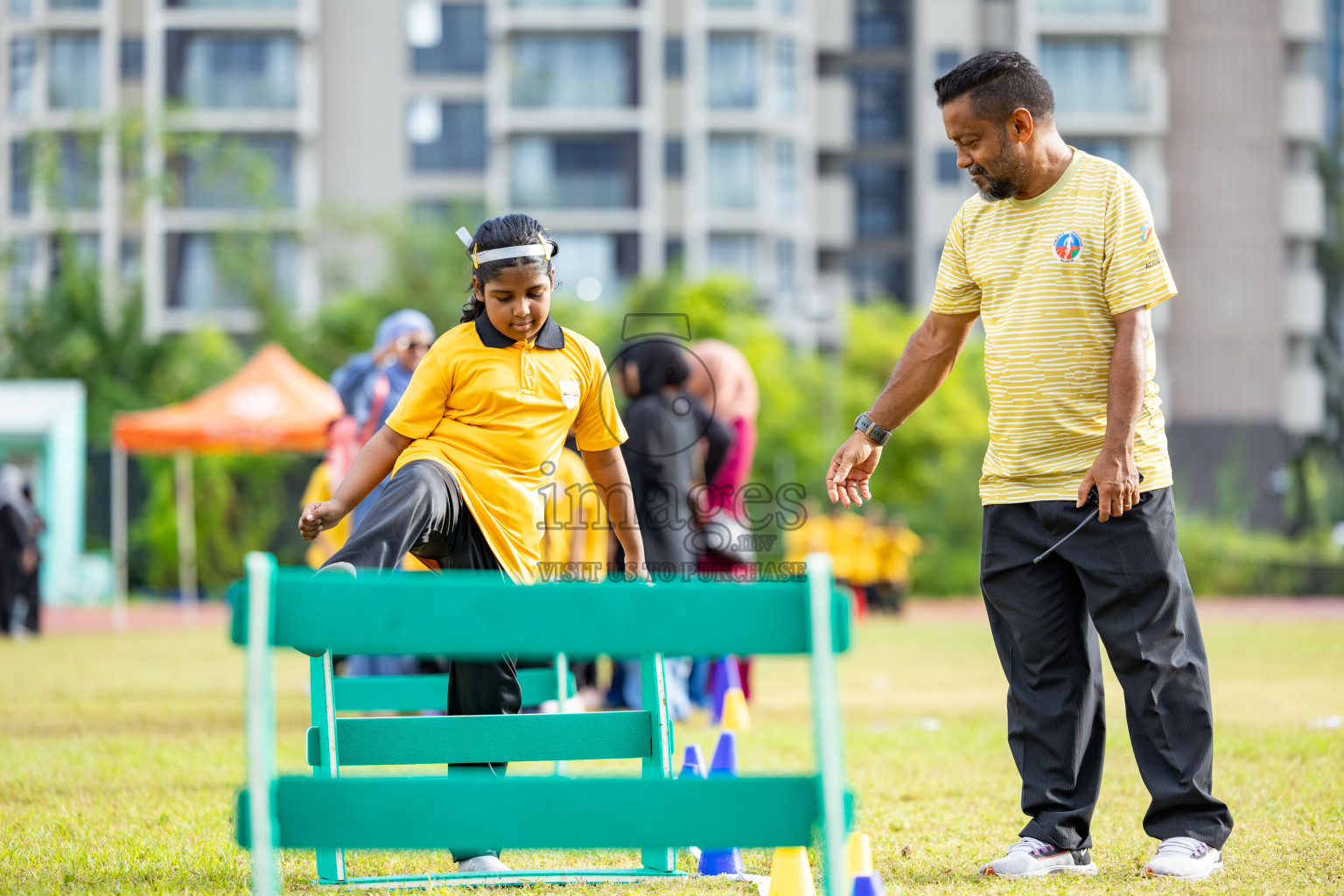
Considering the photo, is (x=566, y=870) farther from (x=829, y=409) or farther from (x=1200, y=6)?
(x=1200, y=6)

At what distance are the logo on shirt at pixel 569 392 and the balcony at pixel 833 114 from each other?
146ft

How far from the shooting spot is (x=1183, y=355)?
4462cm

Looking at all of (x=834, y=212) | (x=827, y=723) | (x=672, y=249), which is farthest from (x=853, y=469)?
(x=834, y=212)

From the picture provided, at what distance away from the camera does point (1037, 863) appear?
3.96m

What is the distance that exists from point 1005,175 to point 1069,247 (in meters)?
0.28

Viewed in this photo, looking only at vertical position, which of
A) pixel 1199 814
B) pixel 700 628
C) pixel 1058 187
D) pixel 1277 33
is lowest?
pixel 1199 814

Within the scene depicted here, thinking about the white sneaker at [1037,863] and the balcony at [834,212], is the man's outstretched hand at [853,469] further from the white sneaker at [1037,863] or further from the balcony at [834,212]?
the balcony at [834,212]

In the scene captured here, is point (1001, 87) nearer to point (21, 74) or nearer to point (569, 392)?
point (569, 392)

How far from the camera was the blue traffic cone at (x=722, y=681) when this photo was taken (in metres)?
8.14

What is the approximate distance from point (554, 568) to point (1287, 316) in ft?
139

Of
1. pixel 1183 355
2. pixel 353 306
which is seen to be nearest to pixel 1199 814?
pixel 353 306

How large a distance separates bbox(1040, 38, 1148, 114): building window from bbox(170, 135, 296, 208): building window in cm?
2351

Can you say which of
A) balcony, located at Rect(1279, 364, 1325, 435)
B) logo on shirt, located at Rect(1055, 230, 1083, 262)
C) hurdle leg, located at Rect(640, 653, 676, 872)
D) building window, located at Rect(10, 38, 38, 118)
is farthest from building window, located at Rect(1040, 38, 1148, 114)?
hurdle leg, located at Rect(640, 653, 676, 872)

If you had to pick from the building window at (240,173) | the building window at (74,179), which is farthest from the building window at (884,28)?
the building window at (74,179)
